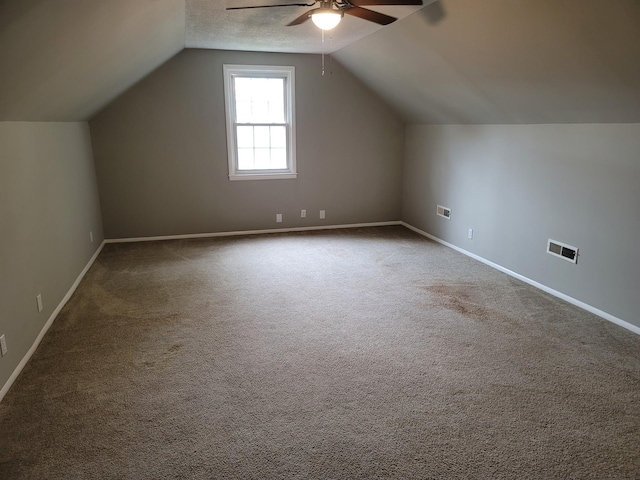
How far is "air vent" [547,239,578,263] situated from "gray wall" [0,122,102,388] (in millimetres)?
4103

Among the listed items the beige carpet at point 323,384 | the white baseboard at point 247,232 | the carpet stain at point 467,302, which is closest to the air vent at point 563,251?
the beige carpet at point 323,384

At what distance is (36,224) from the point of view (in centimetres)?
313

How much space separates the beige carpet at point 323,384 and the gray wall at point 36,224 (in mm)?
234

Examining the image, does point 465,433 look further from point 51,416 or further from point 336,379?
point 51,416

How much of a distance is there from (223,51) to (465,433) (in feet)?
16.2

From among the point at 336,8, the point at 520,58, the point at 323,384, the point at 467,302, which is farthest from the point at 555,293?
the point at 336,8

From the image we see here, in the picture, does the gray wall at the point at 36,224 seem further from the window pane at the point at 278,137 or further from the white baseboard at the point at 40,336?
the window pane at the point at 278,137

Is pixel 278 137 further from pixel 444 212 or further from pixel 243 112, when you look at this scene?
pixel 444 212

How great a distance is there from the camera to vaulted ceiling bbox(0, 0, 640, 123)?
229cm

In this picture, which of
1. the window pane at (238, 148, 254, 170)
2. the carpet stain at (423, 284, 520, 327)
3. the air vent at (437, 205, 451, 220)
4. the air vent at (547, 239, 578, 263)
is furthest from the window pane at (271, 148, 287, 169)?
the air vent at (547, 239, 578, 263)

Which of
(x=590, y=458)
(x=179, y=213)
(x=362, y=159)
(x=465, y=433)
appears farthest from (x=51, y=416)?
(x=362, y=159)

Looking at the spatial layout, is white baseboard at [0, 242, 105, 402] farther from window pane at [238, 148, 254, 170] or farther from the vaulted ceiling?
window pane at [238, 148, 254, 170]

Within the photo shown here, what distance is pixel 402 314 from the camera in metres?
3.50

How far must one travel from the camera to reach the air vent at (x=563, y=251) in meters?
3.67
